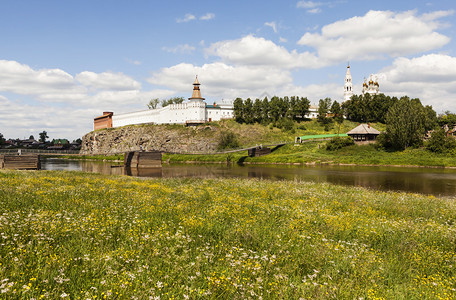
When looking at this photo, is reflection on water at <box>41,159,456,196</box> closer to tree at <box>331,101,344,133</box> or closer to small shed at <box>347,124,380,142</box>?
small shed at <box>347,124,380,142</box>

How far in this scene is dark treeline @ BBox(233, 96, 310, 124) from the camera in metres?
129

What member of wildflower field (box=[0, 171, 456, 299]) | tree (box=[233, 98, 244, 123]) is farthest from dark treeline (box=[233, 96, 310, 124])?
wildflower field (box=[0, 171, 456, 299])

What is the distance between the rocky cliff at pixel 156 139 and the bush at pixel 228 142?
8.26 ft

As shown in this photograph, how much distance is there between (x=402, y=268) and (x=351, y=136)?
308 feet

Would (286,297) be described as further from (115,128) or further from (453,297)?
(115,128)

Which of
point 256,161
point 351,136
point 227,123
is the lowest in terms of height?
point 256,161

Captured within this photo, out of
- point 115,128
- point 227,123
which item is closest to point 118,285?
point 227,123

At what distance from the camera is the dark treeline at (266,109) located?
128750 millimetres

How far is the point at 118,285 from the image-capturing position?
528 cm

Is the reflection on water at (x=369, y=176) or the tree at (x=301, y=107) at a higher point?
the tree at (x=301, y=107)

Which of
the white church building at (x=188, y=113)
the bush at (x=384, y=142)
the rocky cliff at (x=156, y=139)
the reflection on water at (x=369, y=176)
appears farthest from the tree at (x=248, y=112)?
the reflection on water at (x=369, y=176)

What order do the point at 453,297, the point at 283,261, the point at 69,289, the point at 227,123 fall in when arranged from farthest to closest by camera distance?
the point at 227,123 → the point at 283,261 → the point at 453,297 → the point at 69,289

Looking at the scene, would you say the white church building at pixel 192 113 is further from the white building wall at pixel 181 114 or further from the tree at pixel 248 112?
the tree at pixel 248 112

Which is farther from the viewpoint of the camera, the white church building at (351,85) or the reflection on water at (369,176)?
the white church building at (351,85)
